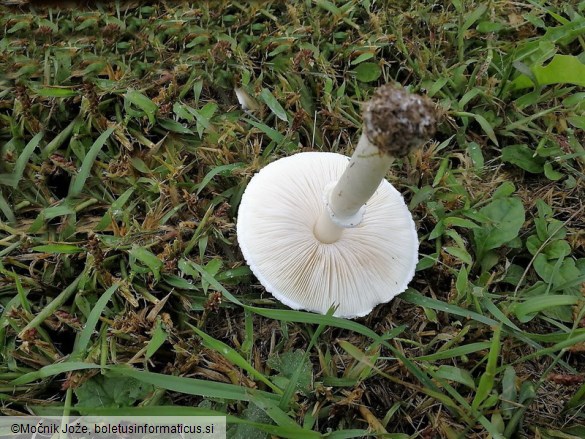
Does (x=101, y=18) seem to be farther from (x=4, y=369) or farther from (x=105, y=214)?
(x=4, y=369)

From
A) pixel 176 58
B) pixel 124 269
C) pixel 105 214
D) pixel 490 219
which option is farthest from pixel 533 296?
pixel 176 58

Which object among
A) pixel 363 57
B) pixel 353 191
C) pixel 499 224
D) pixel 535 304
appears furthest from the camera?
pixel 363 57

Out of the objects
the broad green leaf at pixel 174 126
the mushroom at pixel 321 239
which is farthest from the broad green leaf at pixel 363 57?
the broad green leaf at pixel 174 126

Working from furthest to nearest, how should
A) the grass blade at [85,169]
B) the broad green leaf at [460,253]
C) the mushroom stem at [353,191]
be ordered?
the grass blade at [85,169]
the broad green leaf at [460,253]
the mushroom stem at [353,191]

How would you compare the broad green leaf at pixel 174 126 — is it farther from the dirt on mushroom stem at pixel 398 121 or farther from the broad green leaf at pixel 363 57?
the dirt on mushroom stem at pixel 398 121

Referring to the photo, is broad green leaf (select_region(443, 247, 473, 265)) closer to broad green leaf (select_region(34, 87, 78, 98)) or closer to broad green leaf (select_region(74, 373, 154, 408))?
broad green leaf (select_region(74, 373, 154, 408))

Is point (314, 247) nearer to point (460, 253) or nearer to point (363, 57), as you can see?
point (460, 253)

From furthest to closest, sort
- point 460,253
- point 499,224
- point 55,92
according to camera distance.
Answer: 1. point 55,92
2. point 499,224
3. point 460,253

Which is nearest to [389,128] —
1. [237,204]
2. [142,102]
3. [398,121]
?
[398,121]
